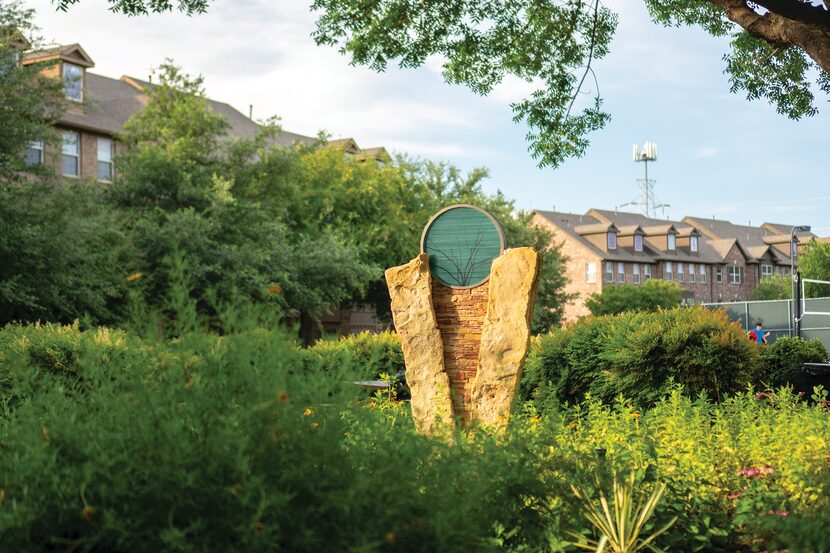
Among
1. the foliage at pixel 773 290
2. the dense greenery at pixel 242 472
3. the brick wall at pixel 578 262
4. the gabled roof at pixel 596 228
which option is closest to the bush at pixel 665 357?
the dense greenery at pixel 242 472

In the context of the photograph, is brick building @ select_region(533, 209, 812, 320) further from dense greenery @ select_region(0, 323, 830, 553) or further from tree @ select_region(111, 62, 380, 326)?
dense greenery @ select_region(0, 323, 830, 553)

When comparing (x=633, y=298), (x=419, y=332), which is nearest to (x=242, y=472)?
(x=419, y=332)

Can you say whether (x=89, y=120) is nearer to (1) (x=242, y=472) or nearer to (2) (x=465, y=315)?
(2) (x=465, y=315)

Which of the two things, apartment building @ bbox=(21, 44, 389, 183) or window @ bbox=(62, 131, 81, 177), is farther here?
window @ bbox=(62, 131, 81, 177)

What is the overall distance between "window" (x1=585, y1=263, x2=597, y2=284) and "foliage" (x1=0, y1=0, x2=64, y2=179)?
45.5m

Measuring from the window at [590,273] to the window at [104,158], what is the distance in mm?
37300

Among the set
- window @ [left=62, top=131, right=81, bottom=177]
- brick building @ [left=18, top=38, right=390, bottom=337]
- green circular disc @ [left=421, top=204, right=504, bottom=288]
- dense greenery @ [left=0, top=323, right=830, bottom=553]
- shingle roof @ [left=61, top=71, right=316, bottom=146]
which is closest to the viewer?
dense greenery @ [left=0, top=323, right=830, bottom=553]

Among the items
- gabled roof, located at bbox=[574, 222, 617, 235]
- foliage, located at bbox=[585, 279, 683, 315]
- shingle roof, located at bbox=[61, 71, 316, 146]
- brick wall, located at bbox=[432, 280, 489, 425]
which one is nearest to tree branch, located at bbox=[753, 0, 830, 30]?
brick wall, located at bbox=[432, 280, 489, 425]

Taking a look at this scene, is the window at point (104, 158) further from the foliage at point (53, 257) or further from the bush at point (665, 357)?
the bush at point (665, 357)

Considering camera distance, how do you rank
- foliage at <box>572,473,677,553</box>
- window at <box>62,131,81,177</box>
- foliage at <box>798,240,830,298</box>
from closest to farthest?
foliage at <box>572,473,677,553</box> → window at <box>62,131,81,177</box> → foliage at <box>798,240,830,298</box>

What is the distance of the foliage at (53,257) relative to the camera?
21.9 m

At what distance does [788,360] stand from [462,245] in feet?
25.1

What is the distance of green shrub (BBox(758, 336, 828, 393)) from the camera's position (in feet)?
46.7

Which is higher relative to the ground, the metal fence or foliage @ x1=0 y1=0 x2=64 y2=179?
foliage @ x1=0 y1=0 x2=64 y2=179
